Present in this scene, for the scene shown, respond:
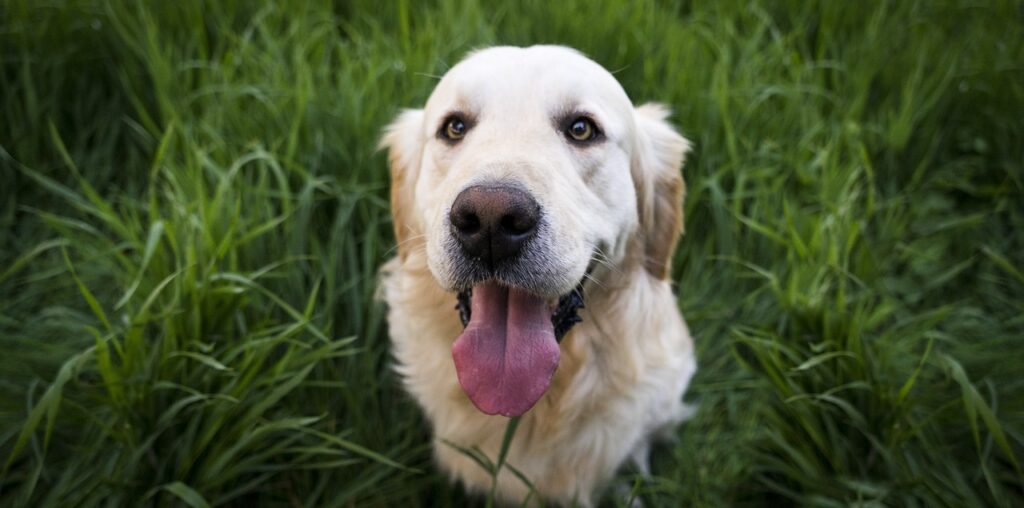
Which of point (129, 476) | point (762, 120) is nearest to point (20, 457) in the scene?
point (129, 476)

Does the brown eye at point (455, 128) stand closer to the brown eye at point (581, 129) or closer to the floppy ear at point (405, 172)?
the floppy ear at point (405, 172)

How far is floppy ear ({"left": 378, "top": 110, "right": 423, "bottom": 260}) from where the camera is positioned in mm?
2350

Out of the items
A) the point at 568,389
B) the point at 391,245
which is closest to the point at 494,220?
the point at 568,389

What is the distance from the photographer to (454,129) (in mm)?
2117

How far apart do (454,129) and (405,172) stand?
1.21 ft

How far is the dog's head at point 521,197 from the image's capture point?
1734 millimetres

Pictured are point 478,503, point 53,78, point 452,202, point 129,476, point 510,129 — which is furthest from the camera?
point 53,78

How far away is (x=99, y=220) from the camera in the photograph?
10.4 feet

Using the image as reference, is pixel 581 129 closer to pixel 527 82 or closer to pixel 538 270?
pixel 527 82

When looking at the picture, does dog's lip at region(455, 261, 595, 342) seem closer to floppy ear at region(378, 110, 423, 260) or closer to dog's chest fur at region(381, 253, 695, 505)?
dog's chest fur at region(381, 253, 695, 505)

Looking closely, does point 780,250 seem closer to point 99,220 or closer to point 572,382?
point 572,382

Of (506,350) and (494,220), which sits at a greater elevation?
(494,220)

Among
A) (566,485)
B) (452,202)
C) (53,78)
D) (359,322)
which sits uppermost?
(452,202)

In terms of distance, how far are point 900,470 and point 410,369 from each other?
1.59 metres
